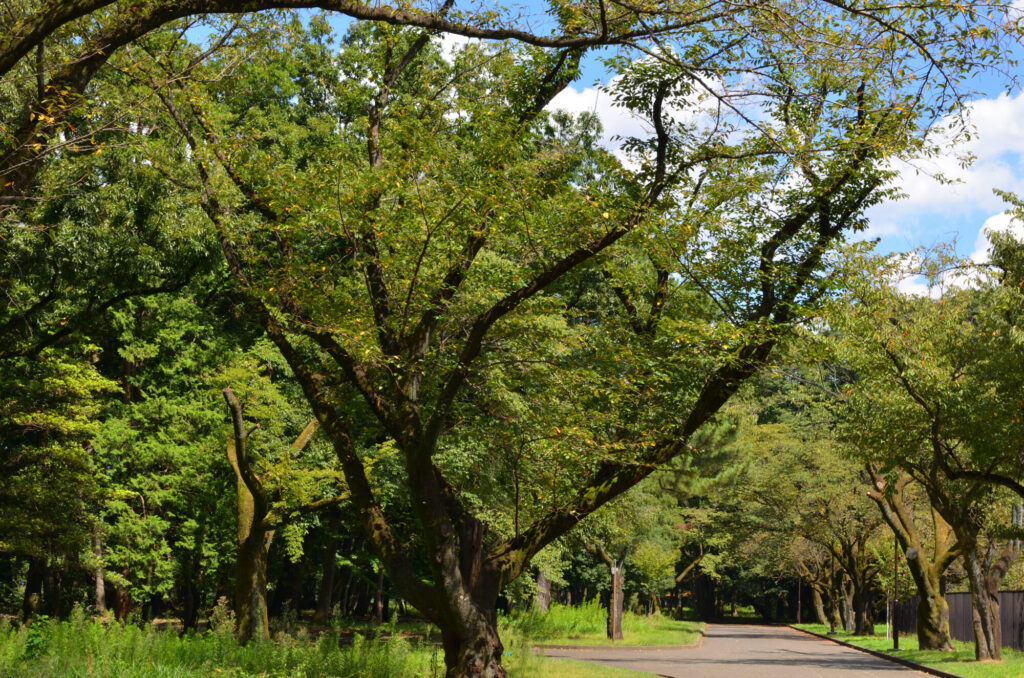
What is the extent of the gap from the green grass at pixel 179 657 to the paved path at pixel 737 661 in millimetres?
6226

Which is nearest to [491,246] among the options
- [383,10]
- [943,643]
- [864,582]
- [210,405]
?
[383,10]

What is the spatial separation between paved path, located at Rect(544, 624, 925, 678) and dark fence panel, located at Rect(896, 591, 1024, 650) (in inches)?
178

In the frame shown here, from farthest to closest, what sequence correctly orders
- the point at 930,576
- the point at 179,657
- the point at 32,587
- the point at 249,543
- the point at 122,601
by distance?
the point at 32,587 < the point at 930,576 < the point at 122,601 < the point at 249,543 < the point at 179,657

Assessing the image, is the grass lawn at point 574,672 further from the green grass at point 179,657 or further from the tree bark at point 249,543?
the tree bark at point 249,543

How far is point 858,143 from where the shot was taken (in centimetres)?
1054

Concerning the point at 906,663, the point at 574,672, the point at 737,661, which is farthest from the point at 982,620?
the point at 574,672

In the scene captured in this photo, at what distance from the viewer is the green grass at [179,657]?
10.2 m

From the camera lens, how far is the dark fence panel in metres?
27.7

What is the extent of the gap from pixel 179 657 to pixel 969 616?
1181 inches

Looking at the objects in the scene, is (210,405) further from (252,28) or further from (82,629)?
(252,28)

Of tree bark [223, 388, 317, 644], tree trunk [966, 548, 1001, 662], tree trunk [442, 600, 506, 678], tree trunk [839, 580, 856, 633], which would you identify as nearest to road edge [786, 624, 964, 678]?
tree trunk [966, 548, 1001, 662]

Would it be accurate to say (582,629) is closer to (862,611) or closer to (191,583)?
(191,583)

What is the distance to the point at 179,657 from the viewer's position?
39.5 feet

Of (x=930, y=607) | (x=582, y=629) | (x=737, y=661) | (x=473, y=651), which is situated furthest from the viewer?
(x=582, y=629)
